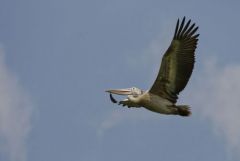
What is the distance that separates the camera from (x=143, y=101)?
77.6 meters

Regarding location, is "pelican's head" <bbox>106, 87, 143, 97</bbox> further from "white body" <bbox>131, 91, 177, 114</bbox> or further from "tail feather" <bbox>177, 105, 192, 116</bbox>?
"tail feather" <bbox>177, 105, 192, 116</bbox>

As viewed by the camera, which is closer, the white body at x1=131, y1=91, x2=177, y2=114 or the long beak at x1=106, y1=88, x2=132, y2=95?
the white body at x1=131, y1=91, x2=177, y2=114

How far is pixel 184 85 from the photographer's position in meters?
77.8

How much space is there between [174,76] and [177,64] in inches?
17.0

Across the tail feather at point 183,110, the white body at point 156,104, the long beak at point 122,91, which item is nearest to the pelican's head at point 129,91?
the long beak at point 122,91

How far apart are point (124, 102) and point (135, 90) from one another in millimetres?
534

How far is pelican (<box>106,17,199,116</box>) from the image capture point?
7731cm

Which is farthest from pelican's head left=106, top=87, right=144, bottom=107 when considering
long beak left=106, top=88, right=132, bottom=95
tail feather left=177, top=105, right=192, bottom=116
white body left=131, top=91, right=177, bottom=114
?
tail feather left=177, top=105, right=192, bottom=116

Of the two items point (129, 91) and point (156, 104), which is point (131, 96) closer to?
point (129, 91)

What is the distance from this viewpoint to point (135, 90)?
78.2 meters

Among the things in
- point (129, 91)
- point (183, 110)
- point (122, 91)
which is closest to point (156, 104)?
point (183, 110)

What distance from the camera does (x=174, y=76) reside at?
254 ft

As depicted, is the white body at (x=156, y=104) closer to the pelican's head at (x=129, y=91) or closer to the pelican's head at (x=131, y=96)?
the pelican's head at (x=131, y=96)

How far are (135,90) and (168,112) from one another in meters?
1.56
